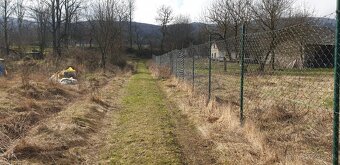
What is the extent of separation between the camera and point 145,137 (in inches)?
290

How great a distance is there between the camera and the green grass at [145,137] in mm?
6043

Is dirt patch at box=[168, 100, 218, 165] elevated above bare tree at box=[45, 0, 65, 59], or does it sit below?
below

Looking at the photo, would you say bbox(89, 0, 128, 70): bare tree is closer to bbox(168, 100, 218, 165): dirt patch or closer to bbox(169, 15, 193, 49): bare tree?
bbox(168, 100, 218, 165): dirt patch

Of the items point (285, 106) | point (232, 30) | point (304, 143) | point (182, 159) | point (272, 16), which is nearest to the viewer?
point (182, 159)

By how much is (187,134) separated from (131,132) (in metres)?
1.19

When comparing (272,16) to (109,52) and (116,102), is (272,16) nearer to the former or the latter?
(109,52)

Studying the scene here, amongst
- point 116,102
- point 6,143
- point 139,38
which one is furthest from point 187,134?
point 139,38

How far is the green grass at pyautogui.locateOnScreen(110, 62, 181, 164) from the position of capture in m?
6.04

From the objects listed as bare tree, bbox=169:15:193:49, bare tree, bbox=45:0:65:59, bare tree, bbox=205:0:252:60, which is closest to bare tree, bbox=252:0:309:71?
bare tree, bbox=205:0:252:60

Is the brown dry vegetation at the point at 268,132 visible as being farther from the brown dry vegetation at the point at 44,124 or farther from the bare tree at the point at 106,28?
the bare tree at the point at 106,28

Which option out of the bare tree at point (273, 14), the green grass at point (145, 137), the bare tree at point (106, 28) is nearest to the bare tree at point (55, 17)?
the bare tree at point (106, 28)

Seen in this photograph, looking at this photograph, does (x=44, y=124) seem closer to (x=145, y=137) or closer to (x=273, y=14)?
(x=145, y=137)

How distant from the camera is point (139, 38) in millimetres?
79125

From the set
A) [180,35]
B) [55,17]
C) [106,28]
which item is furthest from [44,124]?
[180,35]
